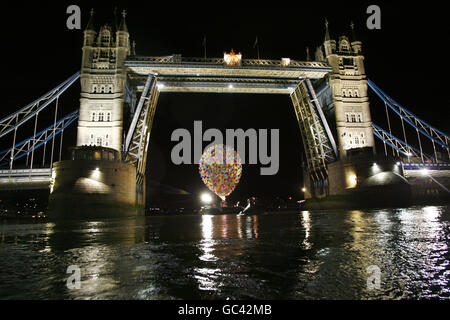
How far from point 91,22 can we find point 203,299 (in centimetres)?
4431

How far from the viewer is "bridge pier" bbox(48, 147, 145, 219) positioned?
26095mm

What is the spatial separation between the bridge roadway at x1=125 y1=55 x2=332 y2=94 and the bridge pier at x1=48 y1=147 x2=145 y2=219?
1289 centimetres

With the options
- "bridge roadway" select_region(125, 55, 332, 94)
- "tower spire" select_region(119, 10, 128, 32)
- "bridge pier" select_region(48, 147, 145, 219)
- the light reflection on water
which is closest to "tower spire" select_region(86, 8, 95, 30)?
"tower spire" select_region(119, 10, 128, 32)

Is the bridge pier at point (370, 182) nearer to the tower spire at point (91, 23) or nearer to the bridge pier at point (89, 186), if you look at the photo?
the bridge pier at point (89, 186)

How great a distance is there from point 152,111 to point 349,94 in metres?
29.3

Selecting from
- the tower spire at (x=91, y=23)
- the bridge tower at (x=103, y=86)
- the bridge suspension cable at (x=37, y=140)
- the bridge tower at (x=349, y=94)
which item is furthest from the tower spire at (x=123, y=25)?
the bridge tower at (x=349, y=94)

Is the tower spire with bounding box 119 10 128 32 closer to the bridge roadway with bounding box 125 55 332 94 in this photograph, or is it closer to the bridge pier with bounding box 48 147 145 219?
the bridge roadway with bounding box 125 55 332 94

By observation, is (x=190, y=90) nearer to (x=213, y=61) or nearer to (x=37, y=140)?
(x=213, y=61)

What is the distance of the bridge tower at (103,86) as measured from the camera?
108 feet

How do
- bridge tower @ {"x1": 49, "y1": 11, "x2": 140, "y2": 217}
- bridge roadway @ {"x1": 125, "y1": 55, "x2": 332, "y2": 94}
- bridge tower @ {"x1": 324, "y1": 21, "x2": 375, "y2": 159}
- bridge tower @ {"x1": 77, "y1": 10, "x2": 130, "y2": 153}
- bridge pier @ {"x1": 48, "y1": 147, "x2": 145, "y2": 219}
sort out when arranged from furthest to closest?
1. bridge tower @ {"x1": 324, "y1": 21, "x2": 375, "y2": 159}
2. bridge roadway @ {"x1": 125, "y1": 55, "x2": 332, "y2": 94}
3. bridge tower @ {"x1": 77, "y1": 10, "x2": 130, "y2": 153}
4. bridge tower @ {"x1": 49, "y1": 11, "x2": 140, "y2": 217}
5. bridge pier @ {"x1": 48, "y1": 147, "x2": 145, "y2": 219}

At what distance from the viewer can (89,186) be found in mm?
26891
